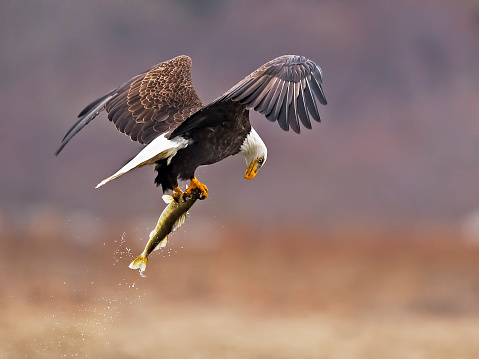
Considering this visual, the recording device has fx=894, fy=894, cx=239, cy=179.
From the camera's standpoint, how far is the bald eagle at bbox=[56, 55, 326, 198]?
143 inches

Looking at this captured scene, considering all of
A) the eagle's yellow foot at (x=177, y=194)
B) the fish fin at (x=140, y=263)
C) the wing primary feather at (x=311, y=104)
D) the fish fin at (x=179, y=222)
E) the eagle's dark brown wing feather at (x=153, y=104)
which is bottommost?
the fish fin at (x=140, y=263)

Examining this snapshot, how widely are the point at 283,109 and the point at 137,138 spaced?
102 cm

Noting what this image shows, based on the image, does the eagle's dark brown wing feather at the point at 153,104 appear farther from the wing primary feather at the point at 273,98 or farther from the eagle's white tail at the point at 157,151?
the wing primary feather at the point at 273,98

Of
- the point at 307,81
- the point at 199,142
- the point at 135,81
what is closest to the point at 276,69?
the point at 307,81

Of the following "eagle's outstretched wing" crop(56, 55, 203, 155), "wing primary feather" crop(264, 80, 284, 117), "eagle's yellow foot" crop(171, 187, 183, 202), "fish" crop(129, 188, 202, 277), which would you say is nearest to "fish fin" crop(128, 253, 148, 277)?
"fish" crop(129, 188, 202, 277)

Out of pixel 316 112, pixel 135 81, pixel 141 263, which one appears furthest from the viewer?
pixel 135 81

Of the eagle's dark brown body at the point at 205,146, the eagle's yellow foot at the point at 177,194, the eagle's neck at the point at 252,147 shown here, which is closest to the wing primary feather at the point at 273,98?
the eagle's dark brown body at the point at 205,146

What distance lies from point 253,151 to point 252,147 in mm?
36

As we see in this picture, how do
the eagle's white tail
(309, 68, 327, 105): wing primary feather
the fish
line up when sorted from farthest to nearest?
the fish
the eagle's white tail
(309, 68, 327, 105): wing primary feather

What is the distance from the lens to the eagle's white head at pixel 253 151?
418cm

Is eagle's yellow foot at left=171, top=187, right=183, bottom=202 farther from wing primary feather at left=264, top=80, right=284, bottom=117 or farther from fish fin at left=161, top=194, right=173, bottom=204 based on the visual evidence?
wing primary feather at left=264, top=80, right=284, bottom=117

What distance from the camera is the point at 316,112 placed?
3564 mm

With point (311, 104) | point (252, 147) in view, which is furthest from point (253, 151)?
point (311, 104)

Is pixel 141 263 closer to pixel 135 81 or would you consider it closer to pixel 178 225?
pixel 178 225
